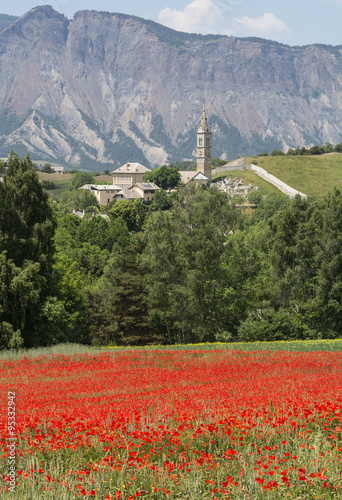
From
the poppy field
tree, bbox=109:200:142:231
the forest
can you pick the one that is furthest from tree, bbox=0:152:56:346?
tree, bbox=109:200:142:231

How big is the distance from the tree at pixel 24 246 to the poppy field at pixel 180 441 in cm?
2180

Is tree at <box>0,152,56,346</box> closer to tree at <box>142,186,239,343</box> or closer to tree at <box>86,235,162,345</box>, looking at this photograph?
tree at <box>142,186,239,343</box>

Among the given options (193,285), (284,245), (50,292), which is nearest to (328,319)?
(284,245)

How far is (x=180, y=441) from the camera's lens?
14281 millimetres

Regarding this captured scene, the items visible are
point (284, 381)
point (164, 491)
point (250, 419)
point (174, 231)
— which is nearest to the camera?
point (164, 491)

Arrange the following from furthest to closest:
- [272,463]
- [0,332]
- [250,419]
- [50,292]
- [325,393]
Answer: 1. [50,292]
2. [0,332]
3. [325,393]
4. [250,419]
5. [272,463]

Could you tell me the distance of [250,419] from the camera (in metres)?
15.1

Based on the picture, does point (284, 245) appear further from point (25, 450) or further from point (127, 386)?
point (25, 450)

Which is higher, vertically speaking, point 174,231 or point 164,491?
point 174,231

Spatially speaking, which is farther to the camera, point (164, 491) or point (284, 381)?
point (284, 381)

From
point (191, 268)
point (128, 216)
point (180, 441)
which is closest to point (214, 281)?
point (191, 268)

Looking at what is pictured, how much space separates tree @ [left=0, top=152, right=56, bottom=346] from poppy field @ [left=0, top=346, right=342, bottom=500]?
21.8 meters

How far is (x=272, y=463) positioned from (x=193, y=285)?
47.4 meters

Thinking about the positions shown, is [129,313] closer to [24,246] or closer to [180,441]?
[24,246]
